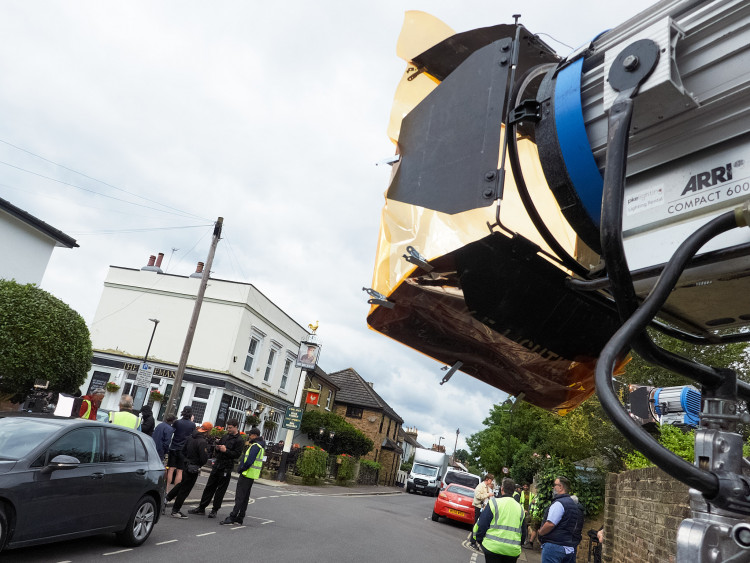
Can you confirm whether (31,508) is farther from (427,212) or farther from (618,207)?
(618,207)

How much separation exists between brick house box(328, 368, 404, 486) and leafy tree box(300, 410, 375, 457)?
9000 millimetres

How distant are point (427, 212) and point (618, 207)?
703 millimetres

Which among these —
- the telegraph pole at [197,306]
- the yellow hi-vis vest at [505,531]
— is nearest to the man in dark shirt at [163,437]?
the yellow hi-vis vest at [505,531]

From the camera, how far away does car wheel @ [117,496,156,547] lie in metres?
7.51

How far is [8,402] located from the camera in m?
15.5

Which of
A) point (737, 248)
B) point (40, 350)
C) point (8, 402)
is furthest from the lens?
point (8, 402)

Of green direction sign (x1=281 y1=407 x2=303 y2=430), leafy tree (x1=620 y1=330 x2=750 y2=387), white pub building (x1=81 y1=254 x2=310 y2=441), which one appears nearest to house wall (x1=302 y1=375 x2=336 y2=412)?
white pub building (x1=81 y1=254 x2=310 y2=441)

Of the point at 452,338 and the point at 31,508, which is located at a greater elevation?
the point at 452,338

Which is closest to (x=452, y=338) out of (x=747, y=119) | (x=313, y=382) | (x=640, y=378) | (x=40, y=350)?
(x=747, y=119)

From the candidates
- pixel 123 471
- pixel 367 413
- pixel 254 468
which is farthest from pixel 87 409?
pixel 367 413

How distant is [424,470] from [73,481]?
131ft

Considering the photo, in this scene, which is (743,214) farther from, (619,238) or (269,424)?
(269,424)

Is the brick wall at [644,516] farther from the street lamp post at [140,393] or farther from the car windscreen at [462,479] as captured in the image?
the street lamp post at [140,393]

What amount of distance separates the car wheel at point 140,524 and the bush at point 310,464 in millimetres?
18661
